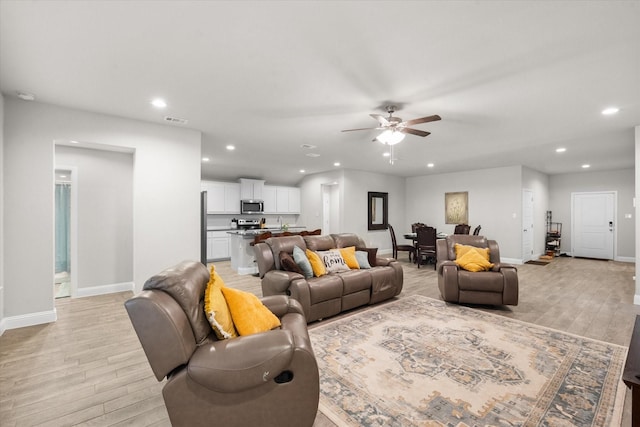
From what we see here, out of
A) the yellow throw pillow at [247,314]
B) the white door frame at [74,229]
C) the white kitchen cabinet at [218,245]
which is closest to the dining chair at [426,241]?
the white kitchen cabinet at [218,245]

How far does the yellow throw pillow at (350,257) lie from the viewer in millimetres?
4207

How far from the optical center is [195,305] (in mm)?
1704

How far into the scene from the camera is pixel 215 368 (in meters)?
1.44

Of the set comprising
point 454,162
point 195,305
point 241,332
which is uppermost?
point 454,162

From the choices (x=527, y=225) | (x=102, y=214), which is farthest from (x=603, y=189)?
(x=102, y=214)

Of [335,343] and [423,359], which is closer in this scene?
[423,359]

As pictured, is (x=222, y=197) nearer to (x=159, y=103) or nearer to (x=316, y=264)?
(x=159, y=103)

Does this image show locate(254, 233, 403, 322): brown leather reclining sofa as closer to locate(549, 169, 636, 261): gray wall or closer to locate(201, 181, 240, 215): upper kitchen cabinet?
locate(201, 181, 240, 215): upper kitchen cabinet

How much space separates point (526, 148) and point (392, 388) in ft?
18.2

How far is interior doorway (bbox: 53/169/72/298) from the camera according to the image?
523cm

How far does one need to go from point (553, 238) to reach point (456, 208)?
3140mm

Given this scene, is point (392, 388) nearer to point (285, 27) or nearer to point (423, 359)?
point (423, 359)

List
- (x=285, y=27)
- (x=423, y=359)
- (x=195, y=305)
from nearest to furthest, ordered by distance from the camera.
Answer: (x=195, y=305) < (x=285, y=27) < (x=423, y=359)

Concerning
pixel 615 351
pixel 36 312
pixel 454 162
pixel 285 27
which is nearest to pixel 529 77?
pixel 285 27
